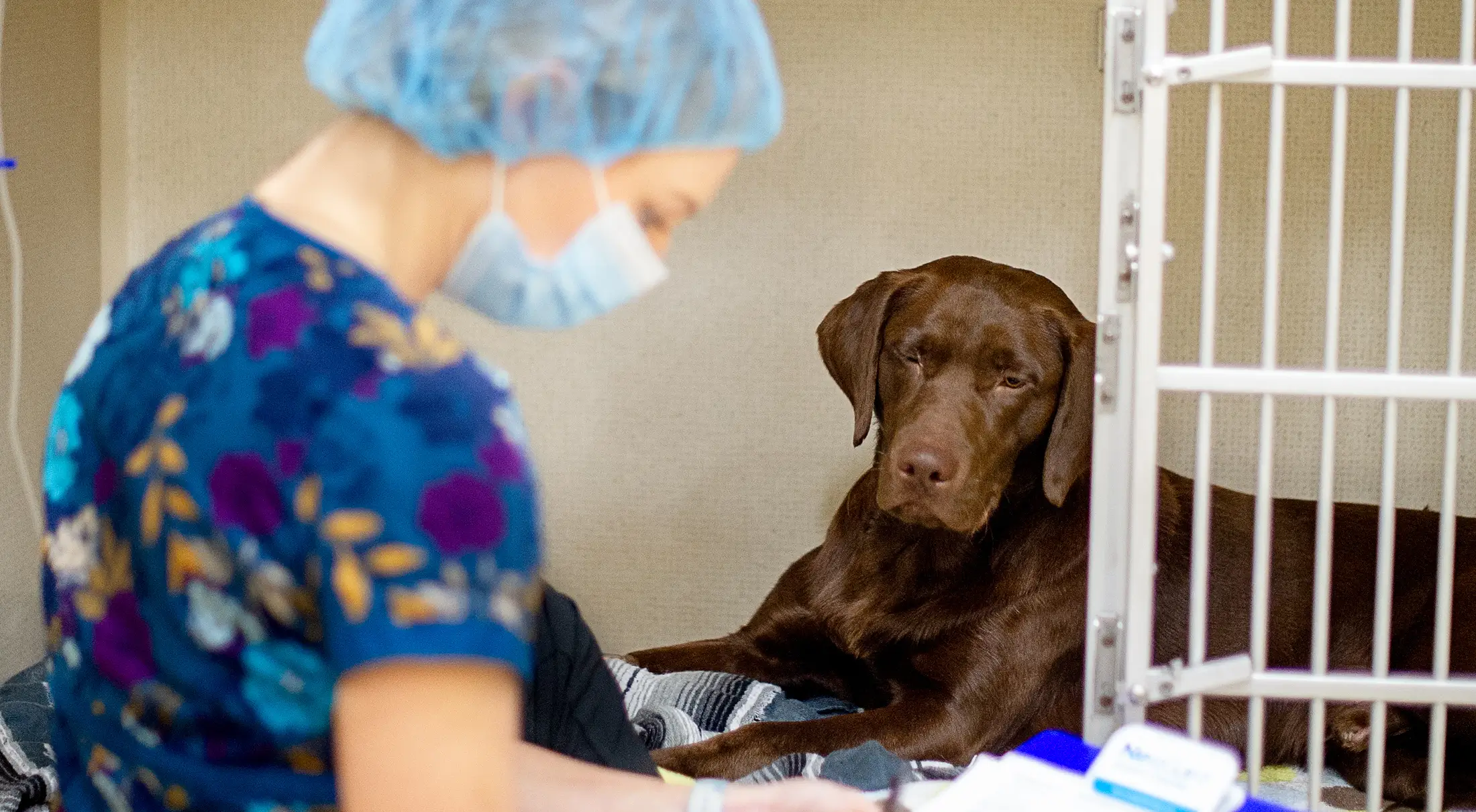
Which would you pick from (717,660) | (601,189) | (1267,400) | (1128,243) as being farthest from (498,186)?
(717,660)

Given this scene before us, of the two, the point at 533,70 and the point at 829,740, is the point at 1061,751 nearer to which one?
the point at 829,740

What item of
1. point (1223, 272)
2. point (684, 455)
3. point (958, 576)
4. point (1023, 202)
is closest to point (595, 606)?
point (684, 455)

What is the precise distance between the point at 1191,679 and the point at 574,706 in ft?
2.60

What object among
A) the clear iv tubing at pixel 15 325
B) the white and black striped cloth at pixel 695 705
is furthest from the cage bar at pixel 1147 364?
the clear iv tubing at pixel 15 325

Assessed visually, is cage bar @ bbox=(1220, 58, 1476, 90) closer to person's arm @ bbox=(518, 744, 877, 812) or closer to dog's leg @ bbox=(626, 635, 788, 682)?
person's arm @ bbox=(518, 744, 877, 812)

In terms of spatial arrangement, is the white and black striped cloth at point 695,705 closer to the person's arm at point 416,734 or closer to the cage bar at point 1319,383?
the cage bar at point 1319,383

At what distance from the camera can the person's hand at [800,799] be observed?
100cm

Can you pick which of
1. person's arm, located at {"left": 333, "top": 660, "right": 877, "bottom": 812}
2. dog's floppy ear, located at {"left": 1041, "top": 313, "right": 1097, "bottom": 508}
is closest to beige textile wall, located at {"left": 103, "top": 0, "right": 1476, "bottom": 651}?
dog's floppy ear, located at {"left": 1041, "top": 313, "right": 1097, "bottom": 508}

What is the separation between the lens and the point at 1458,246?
1646 mm

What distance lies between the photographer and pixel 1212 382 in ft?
5.44

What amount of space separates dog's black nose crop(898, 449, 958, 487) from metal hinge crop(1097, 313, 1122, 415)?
278 mm

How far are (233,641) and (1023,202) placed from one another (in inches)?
84.7

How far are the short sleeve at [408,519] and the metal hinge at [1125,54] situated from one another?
120 centimetres

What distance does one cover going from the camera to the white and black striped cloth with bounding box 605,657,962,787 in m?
2.01
